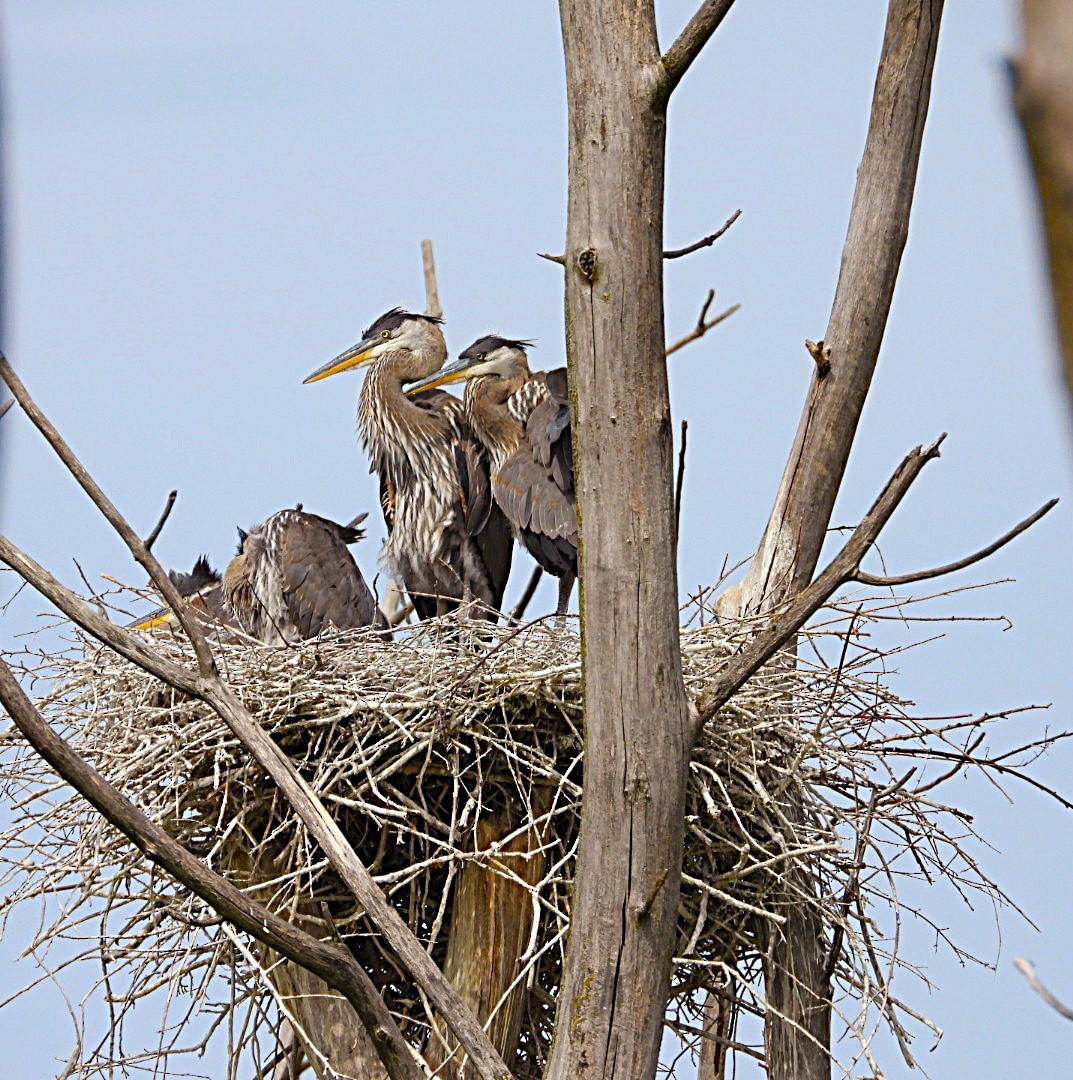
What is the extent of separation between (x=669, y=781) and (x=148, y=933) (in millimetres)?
1587

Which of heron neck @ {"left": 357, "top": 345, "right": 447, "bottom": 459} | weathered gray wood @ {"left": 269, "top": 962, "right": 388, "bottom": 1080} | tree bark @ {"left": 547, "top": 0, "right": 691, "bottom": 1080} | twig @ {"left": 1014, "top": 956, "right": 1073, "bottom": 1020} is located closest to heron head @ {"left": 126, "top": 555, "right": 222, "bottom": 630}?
heron neck @ {"left": 357, "top": 345, "right": 447, "bottom": 459}

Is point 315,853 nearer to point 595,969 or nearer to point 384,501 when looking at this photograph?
point 595,969

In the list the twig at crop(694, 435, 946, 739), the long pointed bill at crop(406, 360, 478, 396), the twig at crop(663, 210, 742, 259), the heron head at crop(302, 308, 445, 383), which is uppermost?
the heron head at crop(302, 308, 445, 383)

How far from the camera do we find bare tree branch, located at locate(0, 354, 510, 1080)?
264 cm

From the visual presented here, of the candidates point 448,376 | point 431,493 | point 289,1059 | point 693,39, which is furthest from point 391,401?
point 693,39

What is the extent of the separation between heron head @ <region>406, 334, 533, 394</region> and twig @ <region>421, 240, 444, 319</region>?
1.60ft

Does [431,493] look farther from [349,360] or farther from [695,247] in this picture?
[695,247]

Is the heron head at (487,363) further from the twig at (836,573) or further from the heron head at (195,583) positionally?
the twig at (836,573)

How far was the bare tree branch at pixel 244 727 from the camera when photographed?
2641 mm

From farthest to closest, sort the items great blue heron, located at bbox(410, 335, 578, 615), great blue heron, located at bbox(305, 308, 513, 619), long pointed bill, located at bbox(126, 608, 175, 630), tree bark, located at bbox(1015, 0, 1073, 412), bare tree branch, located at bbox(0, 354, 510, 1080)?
great blue heron, located at bbox(305, 308, 513, 619)
great blue heron, located at bbox(410, 335, 578, 615)
long pointed bill, located at bbox(126, 608, 175, 630)
bare tree branch, located at bbox(0, 354, 510, 1080)
tree bark, located at bbox(1015, 0, 1073, 412)

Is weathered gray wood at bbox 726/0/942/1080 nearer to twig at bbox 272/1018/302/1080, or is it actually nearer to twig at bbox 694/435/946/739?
twig at bbox 694/435/946/739

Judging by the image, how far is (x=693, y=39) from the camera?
2.47m

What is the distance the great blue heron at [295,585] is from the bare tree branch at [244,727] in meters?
1.88

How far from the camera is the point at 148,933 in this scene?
3447 mm
